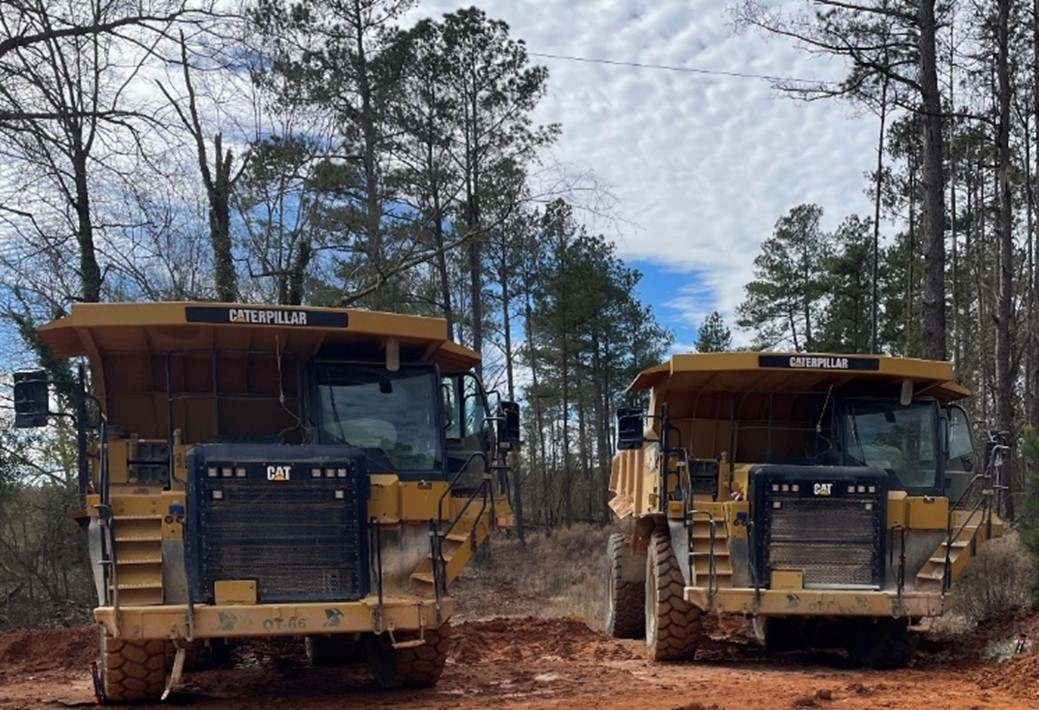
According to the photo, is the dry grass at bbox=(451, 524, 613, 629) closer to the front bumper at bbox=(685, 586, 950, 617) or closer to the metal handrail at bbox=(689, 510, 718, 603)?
the metal handrail at bbox=(689, 510, 718, 603)

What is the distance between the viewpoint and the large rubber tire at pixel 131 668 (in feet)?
25.8

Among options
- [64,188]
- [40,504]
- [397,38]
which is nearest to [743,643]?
[64,188]

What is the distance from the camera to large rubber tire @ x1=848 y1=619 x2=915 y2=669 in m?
10.1

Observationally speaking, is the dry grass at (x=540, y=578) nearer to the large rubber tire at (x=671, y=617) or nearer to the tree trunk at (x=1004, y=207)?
the large rubber tire at (x=671, y=617)

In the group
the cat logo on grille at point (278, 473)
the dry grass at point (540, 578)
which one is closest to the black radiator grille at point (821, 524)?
the cat logo on grille at point (278, 473)

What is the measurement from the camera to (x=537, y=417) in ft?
140

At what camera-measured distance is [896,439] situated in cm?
1103

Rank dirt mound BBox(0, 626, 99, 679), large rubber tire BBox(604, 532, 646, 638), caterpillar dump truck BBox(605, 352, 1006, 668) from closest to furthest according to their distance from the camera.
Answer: caterpillar dump truck BBox(605, 352, 1006, 668)
dirt mound BBox(0, 626, 99, 679)
large rubber tire BBox(604, 532, 646, 638)

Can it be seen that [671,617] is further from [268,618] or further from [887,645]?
[268,618]

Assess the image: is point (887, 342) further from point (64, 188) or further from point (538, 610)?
point (64, 188)

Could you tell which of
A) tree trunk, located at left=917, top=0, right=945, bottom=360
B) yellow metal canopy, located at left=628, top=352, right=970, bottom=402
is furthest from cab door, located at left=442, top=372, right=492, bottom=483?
tree trunk, located at left=917, top=0, right=945, bottom=360

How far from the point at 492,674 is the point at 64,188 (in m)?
9.97

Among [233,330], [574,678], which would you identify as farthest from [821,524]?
[233,330]

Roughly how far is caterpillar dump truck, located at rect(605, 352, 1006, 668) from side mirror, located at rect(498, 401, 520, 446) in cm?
198
